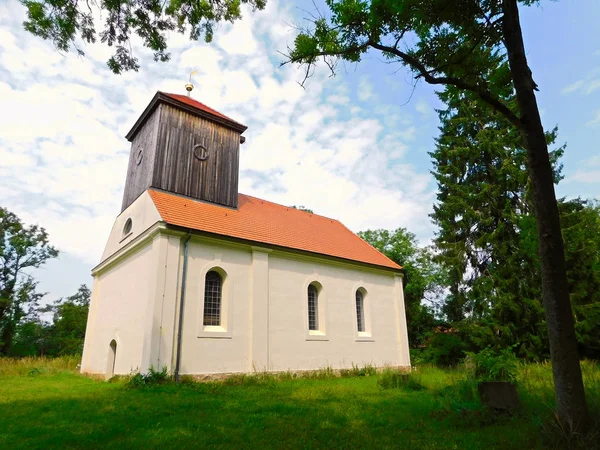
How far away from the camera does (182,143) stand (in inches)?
640

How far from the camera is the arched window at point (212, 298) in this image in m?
13.6

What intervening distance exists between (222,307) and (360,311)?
24.9ft

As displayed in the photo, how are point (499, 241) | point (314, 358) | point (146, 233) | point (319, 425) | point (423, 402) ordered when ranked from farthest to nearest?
point (499, 241), point (314, 358), point (146, 233), point (423, 402), point (319, 425)

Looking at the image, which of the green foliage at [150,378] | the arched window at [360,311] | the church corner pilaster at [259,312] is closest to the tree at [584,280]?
the arched window at [360,311]

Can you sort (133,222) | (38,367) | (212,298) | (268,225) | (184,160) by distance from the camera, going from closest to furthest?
(212,298) < (133,222) < (184,160) < (268,225) < (38,367)

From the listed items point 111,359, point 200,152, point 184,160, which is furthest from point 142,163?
point 111,359

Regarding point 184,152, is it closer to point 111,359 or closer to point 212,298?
point 212,298

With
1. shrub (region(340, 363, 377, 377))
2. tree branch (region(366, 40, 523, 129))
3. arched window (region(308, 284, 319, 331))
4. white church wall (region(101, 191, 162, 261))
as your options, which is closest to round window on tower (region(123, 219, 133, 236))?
white church wall (region(101, 191, 162, 261))

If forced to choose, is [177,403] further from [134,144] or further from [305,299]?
[134,144]

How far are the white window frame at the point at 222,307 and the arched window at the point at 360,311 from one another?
707cm

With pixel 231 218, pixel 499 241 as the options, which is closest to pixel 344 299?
pixel 231 218

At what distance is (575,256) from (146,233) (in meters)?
18.3

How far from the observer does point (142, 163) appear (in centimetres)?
1658

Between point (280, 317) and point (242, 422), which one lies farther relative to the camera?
point (280, 317)
